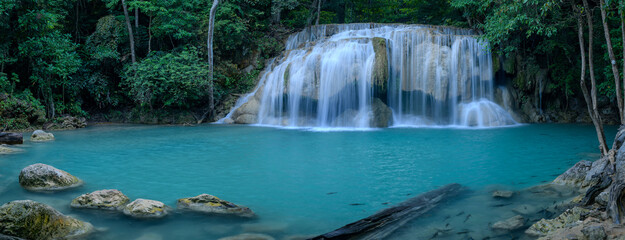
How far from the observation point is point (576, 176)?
5.79 meters

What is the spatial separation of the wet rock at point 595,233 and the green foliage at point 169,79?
1606cm

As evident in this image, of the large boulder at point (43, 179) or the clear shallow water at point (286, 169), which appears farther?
the large boulder at point (43, 179)

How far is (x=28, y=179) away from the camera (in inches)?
234

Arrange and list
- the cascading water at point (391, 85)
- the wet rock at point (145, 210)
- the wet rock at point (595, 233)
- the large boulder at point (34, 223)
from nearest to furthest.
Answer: the wet rock at point (595, 233) < the large boulder at point (34, 223) < the wet rock at point (145, 210) < the cascading water at point (391, 85)

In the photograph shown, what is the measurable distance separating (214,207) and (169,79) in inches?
546

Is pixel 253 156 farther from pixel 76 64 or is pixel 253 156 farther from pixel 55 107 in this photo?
pixel 55 107

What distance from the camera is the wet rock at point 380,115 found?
51.4 feet

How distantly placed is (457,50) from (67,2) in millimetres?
18004

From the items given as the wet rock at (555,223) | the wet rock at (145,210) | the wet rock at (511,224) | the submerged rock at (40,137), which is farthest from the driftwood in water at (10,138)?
the wet rock at (555,223)

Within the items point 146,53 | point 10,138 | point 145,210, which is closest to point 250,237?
point 145,210

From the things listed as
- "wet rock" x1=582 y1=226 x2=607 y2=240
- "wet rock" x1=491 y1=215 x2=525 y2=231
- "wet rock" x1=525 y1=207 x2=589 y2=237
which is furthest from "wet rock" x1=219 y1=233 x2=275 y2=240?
"wet rock" x1=582 y1=226 x2=607 y2=240

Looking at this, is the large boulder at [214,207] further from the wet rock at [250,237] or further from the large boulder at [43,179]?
the large boulder at [43,179]

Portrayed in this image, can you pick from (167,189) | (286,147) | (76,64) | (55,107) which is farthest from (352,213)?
(55,107)

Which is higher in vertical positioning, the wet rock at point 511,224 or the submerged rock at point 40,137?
the submerged rock at point 40,137
